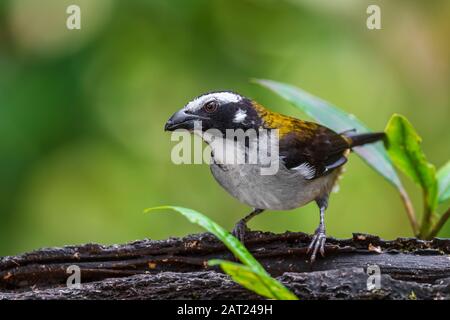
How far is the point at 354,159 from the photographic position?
688 centimetres

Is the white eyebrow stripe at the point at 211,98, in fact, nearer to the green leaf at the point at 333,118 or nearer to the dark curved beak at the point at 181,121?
→ the dark curved beak at the point at 181,121

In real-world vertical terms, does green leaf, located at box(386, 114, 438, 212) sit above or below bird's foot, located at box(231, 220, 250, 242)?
above

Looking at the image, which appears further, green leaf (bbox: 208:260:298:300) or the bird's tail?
the bird's tail

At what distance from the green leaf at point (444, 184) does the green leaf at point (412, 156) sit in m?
0.06

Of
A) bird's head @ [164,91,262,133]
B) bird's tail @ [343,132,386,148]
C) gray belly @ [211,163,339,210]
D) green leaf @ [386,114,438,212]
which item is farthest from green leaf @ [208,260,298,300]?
bird's tail @ [343,132,386,148]

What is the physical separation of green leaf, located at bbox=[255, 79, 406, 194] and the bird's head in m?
0.45

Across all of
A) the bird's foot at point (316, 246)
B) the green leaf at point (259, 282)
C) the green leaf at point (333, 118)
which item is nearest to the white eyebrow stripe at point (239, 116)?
the green leaf at point (333, 118)

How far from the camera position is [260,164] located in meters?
4.39

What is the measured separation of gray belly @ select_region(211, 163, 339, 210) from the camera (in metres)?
4.32

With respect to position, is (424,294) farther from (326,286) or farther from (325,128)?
(325,128)

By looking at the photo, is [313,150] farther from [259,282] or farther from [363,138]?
[259,282]

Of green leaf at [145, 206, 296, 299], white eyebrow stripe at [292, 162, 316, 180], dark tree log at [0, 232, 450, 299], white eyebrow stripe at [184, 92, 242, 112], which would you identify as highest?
white eyebrow stripe at [184, 92, 242, 112]

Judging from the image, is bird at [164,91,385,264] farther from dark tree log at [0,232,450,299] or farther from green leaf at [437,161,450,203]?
green leaf at [437,161,450,203]
